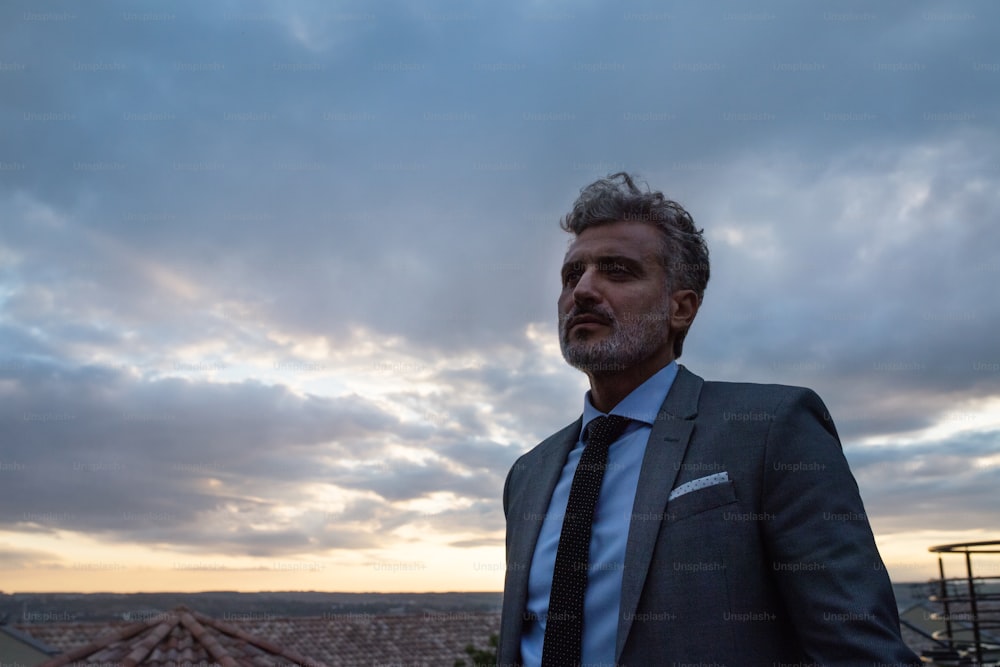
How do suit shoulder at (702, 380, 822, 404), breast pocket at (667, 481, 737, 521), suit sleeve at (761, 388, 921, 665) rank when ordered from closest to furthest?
suit sleeve at (761, 388, 921, 665) < breast pocket at (667, 481, 737, 521) < suit shoulder at (702, 380, 822, 404)

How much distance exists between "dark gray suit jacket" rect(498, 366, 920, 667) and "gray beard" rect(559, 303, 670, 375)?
39cm

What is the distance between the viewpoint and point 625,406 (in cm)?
241

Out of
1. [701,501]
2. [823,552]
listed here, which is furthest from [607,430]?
A: [823,552]

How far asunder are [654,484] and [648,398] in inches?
15.5

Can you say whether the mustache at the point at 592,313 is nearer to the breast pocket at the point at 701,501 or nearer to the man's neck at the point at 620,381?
the man's neck at the point at 620,381

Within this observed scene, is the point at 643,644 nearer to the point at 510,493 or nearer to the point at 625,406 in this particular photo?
the point at 625,406

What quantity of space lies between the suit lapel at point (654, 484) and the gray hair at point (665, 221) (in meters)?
0.39

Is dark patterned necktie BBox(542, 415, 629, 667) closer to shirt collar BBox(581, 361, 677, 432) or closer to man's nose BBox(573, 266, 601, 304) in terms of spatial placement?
shirt collar BBox(581, 361, 677, 432)

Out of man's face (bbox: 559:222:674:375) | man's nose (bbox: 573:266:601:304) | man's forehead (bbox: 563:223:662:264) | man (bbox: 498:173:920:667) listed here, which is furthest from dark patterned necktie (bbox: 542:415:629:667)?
man's forehead (bbox: 563:223:662:264)

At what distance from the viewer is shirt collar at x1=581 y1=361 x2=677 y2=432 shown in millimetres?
2354

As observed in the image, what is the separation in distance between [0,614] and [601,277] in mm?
18024

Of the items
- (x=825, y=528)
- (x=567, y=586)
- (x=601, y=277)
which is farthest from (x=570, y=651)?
(x=601, y=277)

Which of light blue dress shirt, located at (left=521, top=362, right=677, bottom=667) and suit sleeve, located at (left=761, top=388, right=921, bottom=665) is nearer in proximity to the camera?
suit sleeve, located at (left=761, top=388, right=921, bottom=665)

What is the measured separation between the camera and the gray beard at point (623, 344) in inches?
94.4
